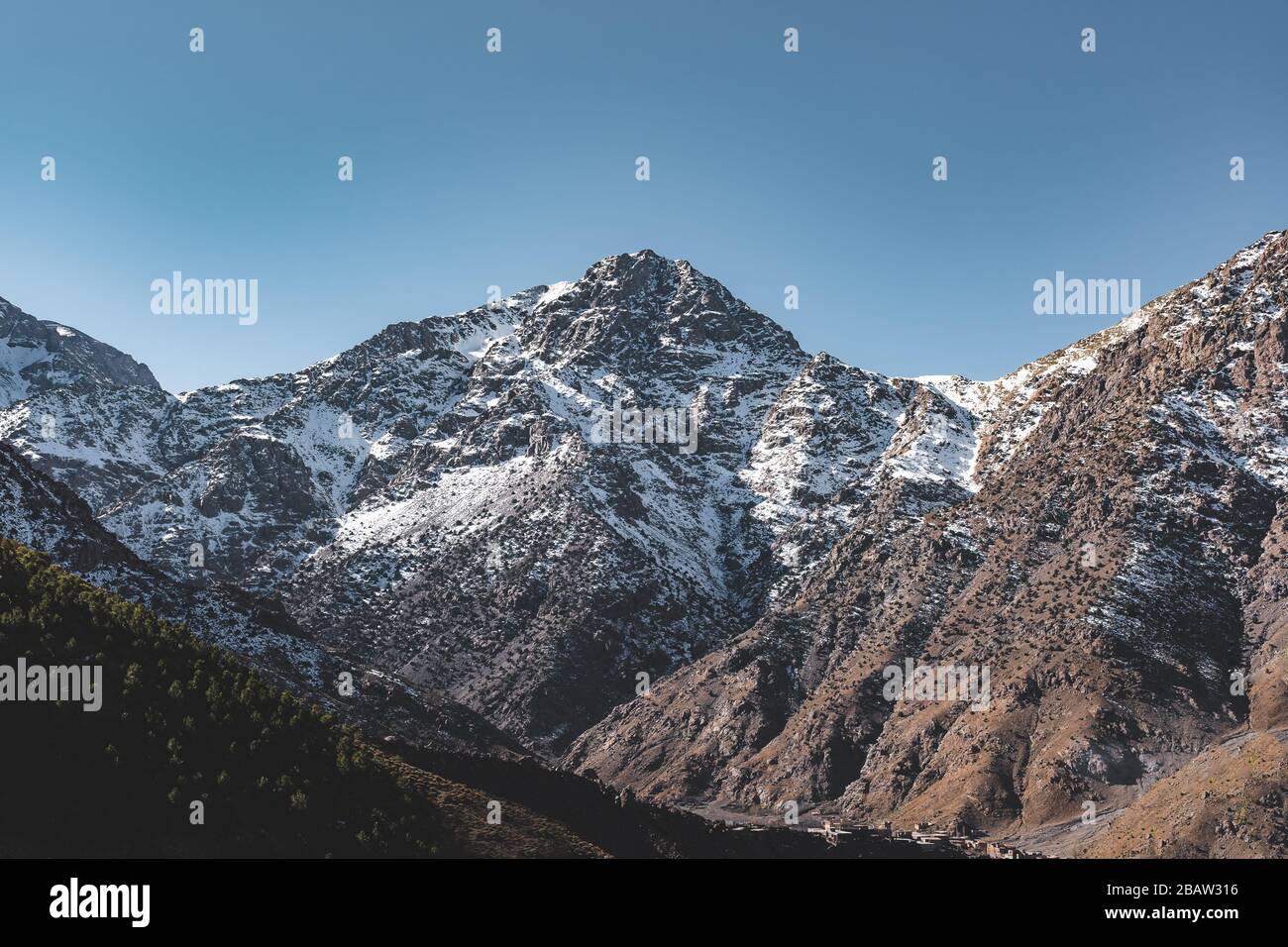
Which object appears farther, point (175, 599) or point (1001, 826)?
point (1001, 826)

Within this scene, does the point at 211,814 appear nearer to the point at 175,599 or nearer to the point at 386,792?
the point at 386,792

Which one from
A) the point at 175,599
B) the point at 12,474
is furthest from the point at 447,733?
the point at 12,474

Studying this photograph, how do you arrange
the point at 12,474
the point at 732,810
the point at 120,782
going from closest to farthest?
the point at 120,782 < the point at 12,474 < the point at 732,810

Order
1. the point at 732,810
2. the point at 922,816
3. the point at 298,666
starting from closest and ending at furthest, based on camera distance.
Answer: the point at 298,666
the point at 922,816
the point at 732,810

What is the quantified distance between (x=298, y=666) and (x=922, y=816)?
3658 inches

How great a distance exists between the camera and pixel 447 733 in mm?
166125

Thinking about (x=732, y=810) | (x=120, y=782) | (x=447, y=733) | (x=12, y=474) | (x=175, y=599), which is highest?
(x=12, y=474)

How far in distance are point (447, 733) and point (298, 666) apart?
26324mm

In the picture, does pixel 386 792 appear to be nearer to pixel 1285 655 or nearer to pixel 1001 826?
pixel 1001 826

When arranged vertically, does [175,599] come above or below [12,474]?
below
